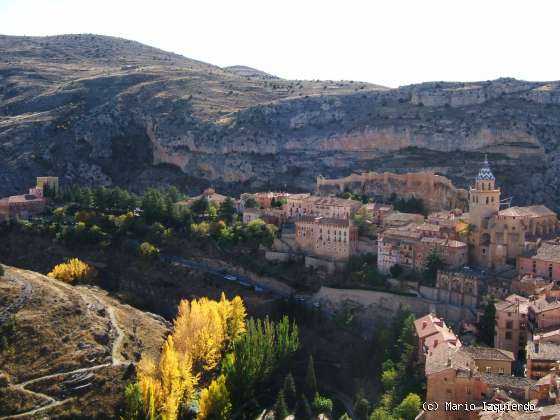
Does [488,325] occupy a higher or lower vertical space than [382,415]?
higher

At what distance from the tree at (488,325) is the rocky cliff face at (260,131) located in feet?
88.5

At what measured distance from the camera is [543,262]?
4528 centimetres

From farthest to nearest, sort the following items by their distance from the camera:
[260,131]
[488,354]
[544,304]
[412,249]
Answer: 1. [260,131]
2. [412,249]
3. [544,304]
4. [488,354]

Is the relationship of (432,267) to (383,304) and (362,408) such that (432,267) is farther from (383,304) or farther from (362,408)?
(362,408)

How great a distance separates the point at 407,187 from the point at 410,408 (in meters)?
33.4

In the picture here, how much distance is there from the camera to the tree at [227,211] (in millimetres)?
67694

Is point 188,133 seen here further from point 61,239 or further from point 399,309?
point 399,309

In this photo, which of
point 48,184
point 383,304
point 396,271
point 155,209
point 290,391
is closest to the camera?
point 290,391

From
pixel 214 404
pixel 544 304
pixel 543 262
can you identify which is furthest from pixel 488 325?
pixel 214 404

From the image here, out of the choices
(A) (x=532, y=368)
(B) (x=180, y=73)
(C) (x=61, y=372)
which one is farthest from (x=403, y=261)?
(B) (x=180, y=73)

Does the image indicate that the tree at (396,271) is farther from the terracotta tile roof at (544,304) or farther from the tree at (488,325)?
the terracotta tile roof at (544,304)

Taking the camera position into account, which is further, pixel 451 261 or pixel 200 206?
pixel 200 206

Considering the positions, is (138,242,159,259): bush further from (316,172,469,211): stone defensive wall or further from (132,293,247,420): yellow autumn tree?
(316,172,469,211): stone defensive wall

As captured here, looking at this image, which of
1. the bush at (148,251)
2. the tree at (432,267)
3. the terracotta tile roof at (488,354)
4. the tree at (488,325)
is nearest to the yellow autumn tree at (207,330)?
the tree at (432,267)
